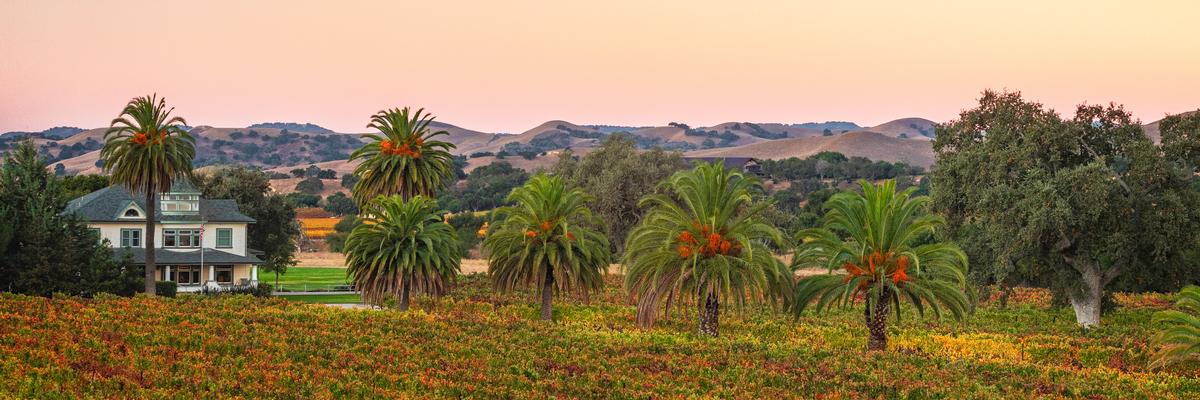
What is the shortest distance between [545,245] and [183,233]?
38651 mm

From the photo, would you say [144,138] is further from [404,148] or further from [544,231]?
[544,231]

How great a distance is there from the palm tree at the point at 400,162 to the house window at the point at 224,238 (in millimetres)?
20734

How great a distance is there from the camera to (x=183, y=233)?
7519 centimetres

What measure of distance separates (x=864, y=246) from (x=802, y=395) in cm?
1246

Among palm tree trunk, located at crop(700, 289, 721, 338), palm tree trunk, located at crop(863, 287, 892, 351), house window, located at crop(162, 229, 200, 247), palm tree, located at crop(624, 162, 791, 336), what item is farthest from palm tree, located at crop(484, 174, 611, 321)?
house window, located at crop(162, 229, 200, 247)

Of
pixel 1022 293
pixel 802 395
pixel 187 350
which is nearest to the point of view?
pixel 802 395

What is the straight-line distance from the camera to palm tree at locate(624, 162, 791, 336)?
38125 millimetres

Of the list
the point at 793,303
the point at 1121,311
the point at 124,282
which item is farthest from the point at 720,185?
the point at 124,282

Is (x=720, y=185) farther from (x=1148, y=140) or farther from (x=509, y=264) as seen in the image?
(x=1148, y=140)

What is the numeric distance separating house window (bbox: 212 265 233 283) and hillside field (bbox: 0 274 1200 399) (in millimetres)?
36916

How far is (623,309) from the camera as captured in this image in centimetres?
5128

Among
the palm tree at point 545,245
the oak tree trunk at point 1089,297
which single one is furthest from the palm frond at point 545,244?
the oak tree trunk at point 1089,297

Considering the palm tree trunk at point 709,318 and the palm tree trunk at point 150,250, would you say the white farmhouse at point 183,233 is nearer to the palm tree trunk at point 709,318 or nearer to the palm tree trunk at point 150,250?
the palm tree trunk at point 150,250

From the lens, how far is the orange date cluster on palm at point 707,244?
38656mm
